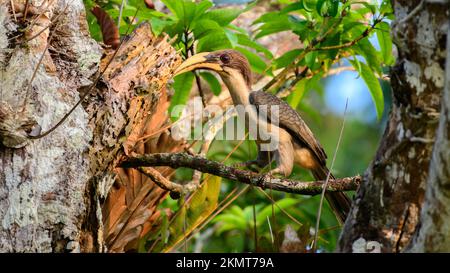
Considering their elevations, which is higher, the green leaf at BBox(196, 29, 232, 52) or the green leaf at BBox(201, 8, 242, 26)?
the green leaf at BBox(201, 8, 242, 26)

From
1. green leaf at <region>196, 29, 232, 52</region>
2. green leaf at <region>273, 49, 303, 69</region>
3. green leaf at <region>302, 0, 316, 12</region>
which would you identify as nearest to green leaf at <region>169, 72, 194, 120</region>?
green leaf at <region>196, 29, 232, 52</region>

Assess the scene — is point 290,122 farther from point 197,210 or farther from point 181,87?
point 197,210

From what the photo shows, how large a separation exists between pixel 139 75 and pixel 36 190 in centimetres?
83

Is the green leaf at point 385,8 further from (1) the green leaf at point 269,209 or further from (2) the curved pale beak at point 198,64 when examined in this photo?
(1) the green leaf at point 269,209

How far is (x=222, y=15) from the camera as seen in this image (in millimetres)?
3812

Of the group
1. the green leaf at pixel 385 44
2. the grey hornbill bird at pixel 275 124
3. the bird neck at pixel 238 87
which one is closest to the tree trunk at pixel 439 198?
the green leaf at pixel 385 44

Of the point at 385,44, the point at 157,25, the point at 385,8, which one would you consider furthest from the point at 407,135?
the point at 385,44

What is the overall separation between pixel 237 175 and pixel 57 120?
0.87m

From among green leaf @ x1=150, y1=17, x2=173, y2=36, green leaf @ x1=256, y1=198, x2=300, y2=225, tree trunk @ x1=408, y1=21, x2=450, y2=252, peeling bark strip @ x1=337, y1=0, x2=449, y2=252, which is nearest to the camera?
tree trunk @ x1=408, y1=21, x2=450, y2=252

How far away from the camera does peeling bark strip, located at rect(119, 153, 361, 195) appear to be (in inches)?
122

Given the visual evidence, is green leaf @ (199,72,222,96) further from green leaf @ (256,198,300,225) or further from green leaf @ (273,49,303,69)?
green leaf @ (256,198,300,225)

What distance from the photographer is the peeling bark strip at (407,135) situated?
6.61 ft

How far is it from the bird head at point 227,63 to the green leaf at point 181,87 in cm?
15

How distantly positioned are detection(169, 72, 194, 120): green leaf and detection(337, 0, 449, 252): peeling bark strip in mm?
2221
